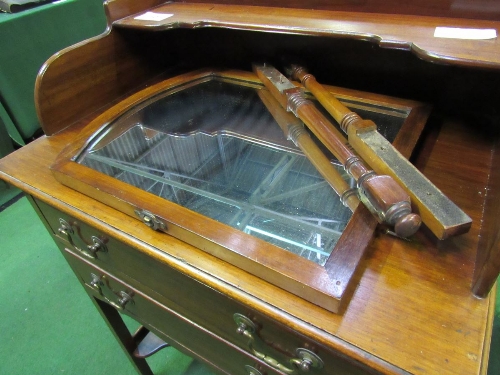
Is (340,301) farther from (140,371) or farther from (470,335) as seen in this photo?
(140,371)

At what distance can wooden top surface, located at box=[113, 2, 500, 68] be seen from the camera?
57 centimetres

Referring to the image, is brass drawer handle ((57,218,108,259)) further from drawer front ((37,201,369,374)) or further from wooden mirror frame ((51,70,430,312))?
wooden mirror frame ((51,70,430,312))

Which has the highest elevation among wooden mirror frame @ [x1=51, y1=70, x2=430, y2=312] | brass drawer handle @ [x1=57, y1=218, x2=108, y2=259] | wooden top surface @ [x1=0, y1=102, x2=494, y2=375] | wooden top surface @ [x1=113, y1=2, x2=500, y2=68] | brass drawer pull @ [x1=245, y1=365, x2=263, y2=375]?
wooden top surface @ [x1=113, y1=2, x2=500, y2=68]

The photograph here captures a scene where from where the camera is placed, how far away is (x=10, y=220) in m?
1.86

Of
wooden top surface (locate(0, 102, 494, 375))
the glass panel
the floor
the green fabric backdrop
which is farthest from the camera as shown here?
the green fabric backdrop

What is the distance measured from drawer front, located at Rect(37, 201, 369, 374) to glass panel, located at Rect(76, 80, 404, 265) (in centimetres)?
12

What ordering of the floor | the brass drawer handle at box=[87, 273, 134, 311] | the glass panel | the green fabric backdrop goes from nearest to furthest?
1. the glass panel
2. the brass drawer handle at box=[87, 273, 134, 311]
3. the floor
4. the green fabric backdrop

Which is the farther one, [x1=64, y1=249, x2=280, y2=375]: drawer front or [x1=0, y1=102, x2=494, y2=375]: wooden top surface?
[x1=64, y1=249, x2=280, y2=375]: drawer front

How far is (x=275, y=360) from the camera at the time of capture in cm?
57

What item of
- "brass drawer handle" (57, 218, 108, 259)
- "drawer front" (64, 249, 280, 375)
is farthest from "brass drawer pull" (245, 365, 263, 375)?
"brass drawer handle" (57, 218, 108, 259)

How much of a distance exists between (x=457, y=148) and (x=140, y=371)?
113 centimetres

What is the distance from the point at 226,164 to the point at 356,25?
38 centimetres

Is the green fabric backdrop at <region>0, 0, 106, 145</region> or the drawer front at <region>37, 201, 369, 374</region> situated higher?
the green fabric backdrop at <region>0, 0, 106, 145</region>

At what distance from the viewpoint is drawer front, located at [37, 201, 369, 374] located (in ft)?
1.63
